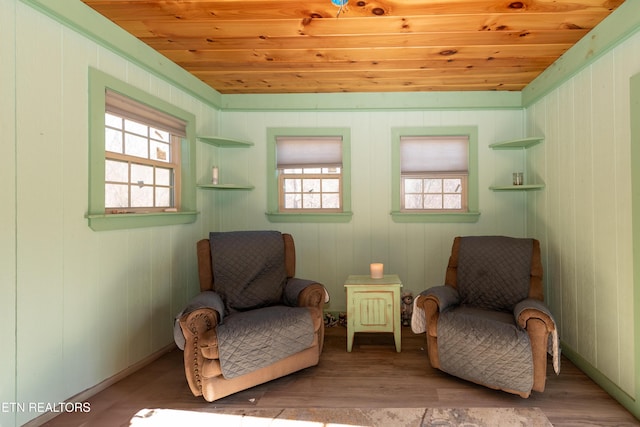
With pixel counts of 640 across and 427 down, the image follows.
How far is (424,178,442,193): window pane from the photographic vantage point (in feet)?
11.9

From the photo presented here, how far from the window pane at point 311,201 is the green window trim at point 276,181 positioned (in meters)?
0.14

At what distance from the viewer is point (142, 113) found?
2.58m

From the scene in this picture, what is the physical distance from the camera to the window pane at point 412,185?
143 inches

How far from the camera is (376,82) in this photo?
3254mm

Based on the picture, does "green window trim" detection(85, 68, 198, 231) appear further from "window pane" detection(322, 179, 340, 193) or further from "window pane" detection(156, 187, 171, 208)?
"window pane" detection(322, 179, 340, 193)

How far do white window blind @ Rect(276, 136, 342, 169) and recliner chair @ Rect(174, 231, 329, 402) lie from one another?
99 centimetres

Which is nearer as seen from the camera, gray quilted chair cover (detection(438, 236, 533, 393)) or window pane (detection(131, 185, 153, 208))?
gray quilted chair cover (detection(438, 236, 533, 393))

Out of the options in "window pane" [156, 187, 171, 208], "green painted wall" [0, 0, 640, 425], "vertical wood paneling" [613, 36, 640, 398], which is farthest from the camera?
"window pane" [156, 187, 171, 208]

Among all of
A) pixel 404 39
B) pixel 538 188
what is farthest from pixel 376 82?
pixel 538 188

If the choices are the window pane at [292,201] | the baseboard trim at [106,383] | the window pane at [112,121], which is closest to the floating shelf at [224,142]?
the window pane at [292,201]

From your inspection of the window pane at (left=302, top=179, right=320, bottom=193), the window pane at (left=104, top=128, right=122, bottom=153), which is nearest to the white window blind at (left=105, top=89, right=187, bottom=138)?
the window pane at (left=104, top=128, right=122, bottom=153)

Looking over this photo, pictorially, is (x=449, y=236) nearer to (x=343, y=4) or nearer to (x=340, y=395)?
(x=340, y=395)

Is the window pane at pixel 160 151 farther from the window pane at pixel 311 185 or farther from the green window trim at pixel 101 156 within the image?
the window pane at pixel 311 185

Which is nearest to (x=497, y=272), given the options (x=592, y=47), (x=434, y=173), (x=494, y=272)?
(x=494, y=272)
